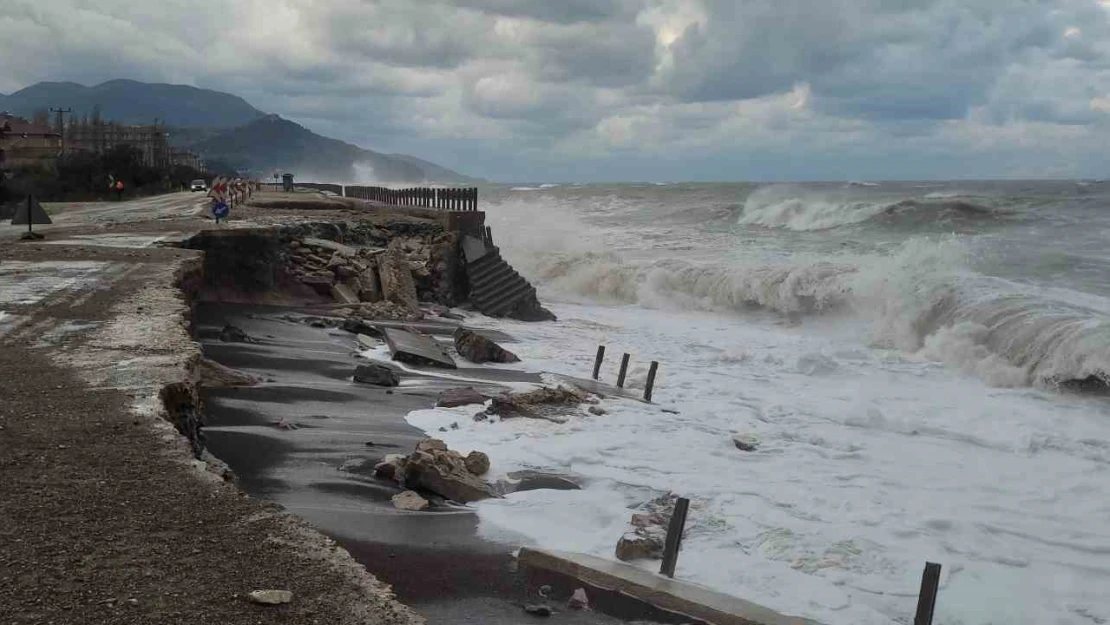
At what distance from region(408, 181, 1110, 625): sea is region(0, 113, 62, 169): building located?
51807 millimetres

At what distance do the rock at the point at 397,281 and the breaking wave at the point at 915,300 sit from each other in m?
7.63

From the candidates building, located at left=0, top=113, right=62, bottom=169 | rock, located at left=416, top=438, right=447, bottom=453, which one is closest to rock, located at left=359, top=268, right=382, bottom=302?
rock, located at left=416, top=438, right=447, bottom=453

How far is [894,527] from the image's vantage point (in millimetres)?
7664

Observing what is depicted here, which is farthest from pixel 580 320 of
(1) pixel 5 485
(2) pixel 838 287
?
(1) pixel 5 485

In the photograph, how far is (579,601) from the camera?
5.78 metres

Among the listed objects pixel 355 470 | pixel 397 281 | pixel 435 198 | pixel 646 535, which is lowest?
pixel 355 470

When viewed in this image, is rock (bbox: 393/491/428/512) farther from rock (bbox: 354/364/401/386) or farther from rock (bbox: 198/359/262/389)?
rock (bbox: 354/364/401/386)

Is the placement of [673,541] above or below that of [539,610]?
above

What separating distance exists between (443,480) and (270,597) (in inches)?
143

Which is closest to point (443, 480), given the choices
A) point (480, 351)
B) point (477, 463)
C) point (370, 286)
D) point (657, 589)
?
point (477, 463)

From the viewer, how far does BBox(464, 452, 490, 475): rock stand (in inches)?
327

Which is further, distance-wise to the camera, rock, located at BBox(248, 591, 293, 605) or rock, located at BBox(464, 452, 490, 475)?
rock, located at BBox(464, 452, 490, 475)

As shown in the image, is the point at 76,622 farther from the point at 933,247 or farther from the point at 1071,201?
the point at 1071,201

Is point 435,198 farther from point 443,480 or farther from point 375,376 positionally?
point 443,480
